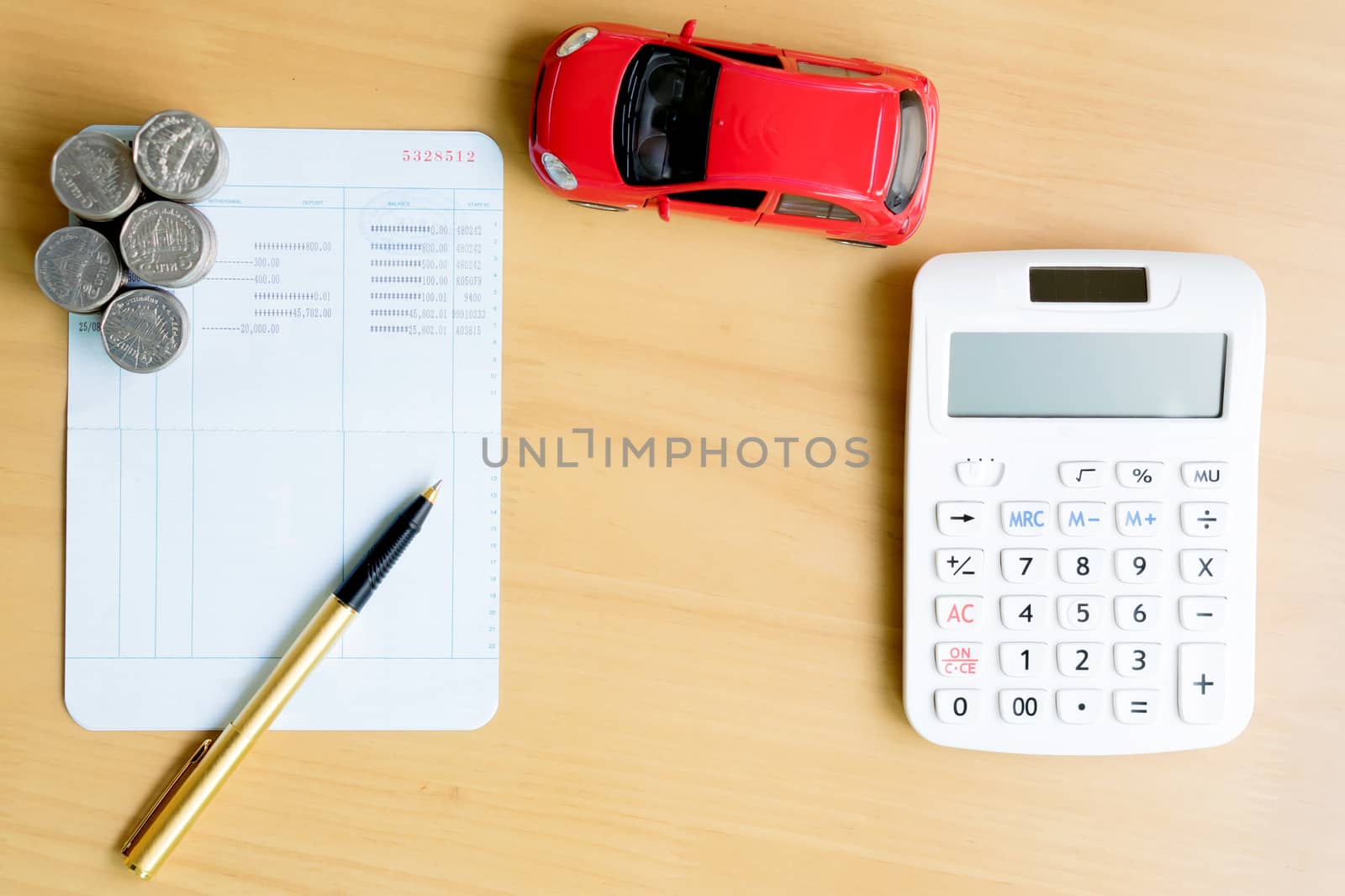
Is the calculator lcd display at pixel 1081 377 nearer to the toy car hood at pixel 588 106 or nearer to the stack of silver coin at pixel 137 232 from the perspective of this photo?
the toy car hood at pixel 588 106

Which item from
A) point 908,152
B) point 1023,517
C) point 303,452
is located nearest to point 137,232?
point 303,452

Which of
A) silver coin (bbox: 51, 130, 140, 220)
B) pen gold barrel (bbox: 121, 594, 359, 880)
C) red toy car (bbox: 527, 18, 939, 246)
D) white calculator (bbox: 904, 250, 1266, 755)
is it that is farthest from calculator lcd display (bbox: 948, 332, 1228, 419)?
silver coin (bbox: 51, 130, 140, 220)

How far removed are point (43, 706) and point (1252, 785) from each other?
0.84 m

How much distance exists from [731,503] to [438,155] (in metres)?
0.31

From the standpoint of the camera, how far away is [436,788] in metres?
0.55

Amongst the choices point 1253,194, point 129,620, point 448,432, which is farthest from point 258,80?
point 1253,194

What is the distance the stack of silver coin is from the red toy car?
225 mm

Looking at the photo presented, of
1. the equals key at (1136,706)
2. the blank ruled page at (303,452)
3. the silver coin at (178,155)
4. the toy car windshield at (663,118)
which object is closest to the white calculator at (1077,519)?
the equals key at (1136,706)

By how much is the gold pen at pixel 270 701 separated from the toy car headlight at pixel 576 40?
31 centimetres

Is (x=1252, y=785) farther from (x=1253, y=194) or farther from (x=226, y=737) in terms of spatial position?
(x=226, y=737)

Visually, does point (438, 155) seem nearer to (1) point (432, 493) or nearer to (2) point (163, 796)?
(1) point (432, 493)

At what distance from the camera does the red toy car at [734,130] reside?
0.50 metres

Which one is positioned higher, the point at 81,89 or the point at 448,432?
the point at 81,89

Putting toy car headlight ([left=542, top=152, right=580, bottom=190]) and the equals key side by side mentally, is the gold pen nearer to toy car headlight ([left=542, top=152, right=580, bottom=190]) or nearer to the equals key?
toy car headlight ([left=542, top=152, right=580, bottom=190])
